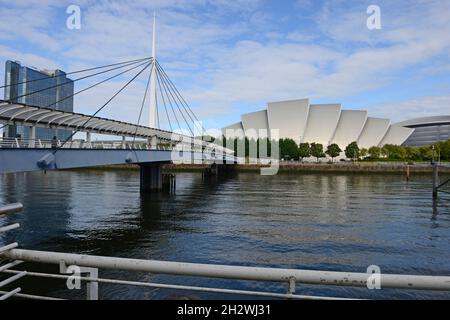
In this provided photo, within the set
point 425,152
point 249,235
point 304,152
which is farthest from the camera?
point 304,152

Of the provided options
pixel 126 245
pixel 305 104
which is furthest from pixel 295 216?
pixel 305 104

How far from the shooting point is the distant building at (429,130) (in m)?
120

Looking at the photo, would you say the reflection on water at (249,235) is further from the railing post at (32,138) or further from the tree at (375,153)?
the tree at (375,153)

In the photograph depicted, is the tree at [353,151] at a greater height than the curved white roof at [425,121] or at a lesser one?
lesser

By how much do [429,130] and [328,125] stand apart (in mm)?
42805

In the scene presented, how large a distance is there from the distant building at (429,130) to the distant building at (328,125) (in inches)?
586

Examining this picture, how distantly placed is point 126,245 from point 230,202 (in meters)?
13.7

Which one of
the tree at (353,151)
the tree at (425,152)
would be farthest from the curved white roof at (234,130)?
the tree at (425,152)

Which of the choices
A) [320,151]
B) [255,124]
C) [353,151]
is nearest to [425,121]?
[353,151]

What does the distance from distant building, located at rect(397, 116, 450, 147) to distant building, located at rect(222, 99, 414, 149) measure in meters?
14.9

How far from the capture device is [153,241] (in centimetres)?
1442

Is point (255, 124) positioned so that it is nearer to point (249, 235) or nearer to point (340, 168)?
point (340, 168)

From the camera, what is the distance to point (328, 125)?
111125mm
